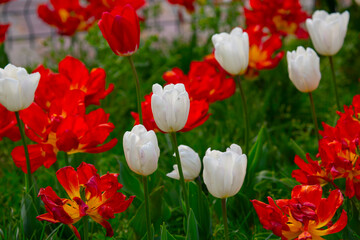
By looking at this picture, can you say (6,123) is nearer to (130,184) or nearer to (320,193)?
(130,184)

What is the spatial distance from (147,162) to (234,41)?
569 millimetres

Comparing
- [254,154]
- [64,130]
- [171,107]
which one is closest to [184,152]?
[171,107]

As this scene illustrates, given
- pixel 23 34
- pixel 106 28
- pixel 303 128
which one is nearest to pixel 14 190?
pixel 106 28

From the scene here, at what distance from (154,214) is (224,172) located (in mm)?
458

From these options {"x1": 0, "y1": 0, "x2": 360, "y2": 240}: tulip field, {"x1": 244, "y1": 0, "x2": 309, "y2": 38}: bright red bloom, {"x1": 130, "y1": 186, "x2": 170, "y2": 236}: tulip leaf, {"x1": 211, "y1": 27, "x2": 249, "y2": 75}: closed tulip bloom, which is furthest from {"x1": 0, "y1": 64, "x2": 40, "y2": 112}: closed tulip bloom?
{"x1": 244, "y1": 0, "x2": 309, "y2": 38}: bright red bloom

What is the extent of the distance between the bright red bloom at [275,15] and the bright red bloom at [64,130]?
1187 mm

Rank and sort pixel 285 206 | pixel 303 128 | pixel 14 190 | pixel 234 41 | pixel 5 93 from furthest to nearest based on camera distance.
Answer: pixel 303 128 → pixel 14 190 → pixel 234 41 → pixel 5 93 → pixel 285 206

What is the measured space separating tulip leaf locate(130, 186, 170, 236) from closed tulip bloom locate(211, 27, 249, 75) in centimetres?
39

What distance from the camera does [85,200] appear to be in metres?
1.26

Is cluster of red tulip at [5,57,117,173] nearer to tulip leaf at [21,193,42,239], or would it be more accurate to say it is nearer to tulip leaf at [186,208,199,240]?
tulip leaf at [21,193,42,239]

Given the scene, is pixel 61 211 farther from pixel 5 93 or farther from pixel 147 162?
pixel 5 93

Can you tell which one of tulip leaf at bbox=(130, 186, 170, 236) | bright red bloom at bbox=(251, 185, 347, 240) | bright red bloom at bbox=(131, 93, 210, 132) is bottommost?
tulip leaf at bbox=(130, 186, 170, 236)

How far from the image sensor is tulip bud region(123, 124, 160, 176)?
1193mm

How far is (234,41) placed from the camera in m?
1.63
